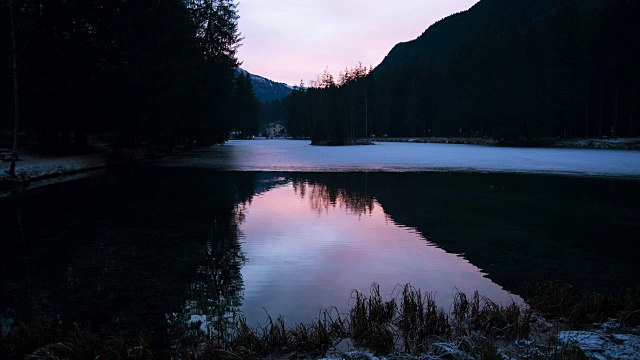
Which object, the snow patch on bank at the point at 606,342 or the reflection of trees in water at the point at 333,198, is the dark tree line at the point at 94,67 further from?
the snow patch on bank at the point at 606,342

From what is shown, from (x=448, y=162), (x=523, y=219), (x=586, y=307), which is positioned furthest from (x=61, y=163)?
(x=448, y=162)

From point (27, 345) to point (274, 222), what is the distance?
8.20 m

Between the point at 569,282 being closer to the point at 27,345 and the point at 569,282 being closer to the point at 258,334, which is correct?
the point at 258,334

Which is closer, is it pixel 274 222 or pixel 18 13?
pixel 274 222

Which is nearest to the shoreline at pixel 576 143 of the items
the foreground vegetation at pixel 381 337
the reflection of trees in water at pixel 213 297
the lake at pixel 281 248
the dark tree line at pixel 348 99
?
the dark tree line at pixel 348 99

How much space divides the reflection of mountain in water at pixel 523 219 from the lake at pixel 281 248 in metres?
0.06

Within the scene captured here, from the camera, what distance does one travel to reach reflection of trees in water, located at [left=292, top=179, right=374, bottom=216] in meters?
15.0

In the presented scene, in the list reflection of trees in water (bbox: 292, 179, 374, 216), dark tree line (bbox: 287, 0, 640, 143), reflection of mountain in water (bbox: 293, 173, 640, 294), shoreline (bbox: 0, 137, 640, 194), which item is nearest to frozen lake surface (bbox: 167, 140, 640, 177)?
shoreline (bbox: 0, 137, 640, 194)

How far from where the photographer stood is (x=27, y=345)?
4766mm

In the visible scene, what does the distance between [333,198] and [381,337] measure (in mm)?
12255

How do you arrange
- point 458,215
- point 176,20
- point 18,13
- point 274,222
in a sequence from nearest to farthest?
point 274,222, point 458,215, point 18,13, point 176,20

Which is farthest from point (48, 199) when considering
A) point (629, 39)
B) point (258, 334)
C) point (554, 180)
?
point (629, 39)

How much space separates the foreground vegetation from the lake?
599 millimetres

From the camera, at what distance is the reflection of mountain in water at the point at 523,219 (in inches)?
324
